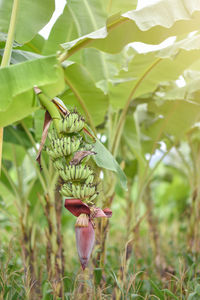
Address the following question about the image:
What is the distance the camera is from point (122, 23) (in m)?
1.08

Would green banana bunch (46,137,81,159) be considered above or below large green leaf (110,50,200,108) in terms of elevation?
below

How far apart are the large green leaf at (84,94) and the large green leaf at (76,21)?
0.18 meters

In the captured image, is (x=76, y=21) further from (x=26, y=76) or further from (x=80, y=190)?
(x=80, y=190)

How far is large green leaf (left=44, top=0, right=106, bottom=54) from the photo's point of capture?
143 centimetres

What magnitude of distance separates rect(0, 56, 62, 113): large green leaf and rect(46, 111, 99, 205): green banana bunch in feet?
0.43

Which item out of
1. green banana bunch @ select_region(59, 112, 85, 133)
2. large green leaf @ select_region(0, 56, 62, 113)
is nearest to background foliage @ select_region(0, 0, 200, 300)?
large green leaf @ select_region(0, 56, 62, 113)

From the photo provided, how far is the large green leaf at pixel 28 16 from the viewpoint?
1.22 metres

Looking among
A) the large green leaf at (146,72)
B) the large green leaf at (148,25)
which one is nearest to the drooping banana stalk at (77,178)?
the large green leaf at (148,25)

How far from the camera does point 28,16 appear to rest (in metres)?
1.23

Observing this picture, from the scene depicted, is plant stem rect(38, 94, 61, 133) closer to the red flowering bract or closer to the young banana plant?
the young banana plant

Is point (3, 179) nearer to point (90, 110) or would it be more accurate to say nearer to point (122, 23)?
point (90, 110)

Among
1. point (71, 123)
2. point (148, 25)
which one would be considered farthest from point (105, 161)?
point (148, 25)

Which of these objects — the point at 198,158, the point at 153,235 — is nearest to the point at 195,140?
the point at 198,158

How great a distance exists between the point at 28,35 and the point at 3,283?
0.90 m
